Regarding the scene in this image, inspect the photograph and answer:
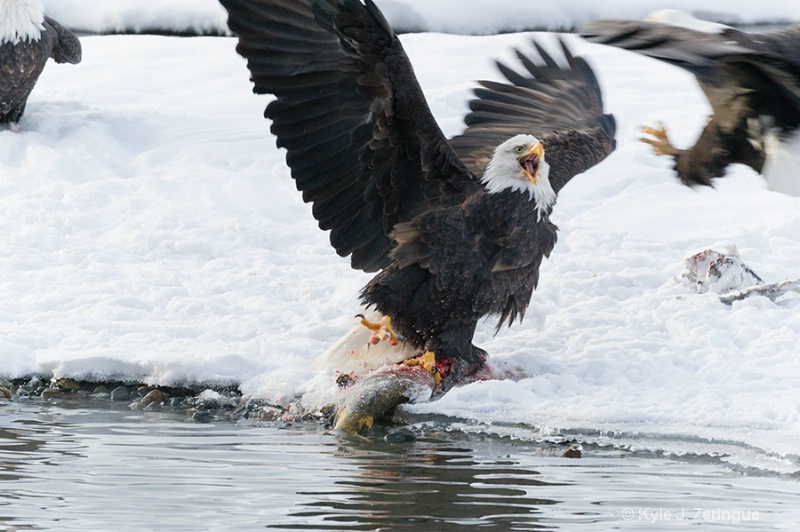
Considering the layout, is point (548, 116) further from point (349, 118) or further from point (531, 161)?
point (349, 118)

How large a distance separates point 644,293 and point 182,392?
2257 millimetres

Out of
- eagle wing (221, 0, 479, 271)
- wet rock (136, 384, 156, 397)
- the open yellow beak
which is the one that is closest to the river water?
wet rock (136, 384, 156, 397)

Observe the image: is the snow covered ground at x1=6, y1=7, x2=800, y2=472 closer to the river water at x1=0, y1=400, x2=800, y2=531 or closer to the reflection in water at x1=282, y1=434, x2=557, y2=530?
the river water at x1=0, y1=400, x2=800, y2=531

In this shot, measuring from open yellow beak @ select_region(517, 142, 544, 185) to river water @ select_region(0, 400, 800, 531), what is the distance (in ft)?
3.94

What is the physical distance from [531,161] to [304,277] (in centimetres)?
159

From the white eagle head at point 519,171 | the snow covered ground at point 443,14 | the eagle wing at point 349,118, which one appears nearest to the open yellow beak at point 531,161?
the white eagle head at point 519,171

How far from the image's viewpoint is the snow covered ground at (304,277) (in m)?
5.27

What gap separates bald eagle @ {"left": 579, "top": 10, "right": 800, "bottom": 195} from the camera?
11.6 feet

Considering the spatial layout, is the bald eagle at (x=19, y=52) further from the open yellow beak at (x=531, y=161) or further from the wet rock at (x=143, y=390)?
the open yellow beak at (x=531, y=161)

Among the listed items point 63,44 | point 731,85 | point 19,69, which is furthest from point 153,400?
point 63,44

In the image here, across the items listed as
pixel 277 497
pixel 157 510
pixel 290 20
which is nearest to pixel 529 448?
pixel 277 497

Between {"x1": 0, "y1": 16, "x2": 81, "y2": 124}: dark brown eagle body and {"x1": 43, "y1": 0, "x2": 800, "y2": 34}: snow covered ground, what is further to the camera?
{"x1": 43, "y1": 0, "x2": 800, "y2": 34}: snow covered ground

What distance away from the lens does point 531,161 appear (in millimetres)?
5660

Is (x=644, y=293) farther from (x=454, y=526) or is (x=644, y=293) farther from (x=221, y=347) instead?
(x=454, y=526)
